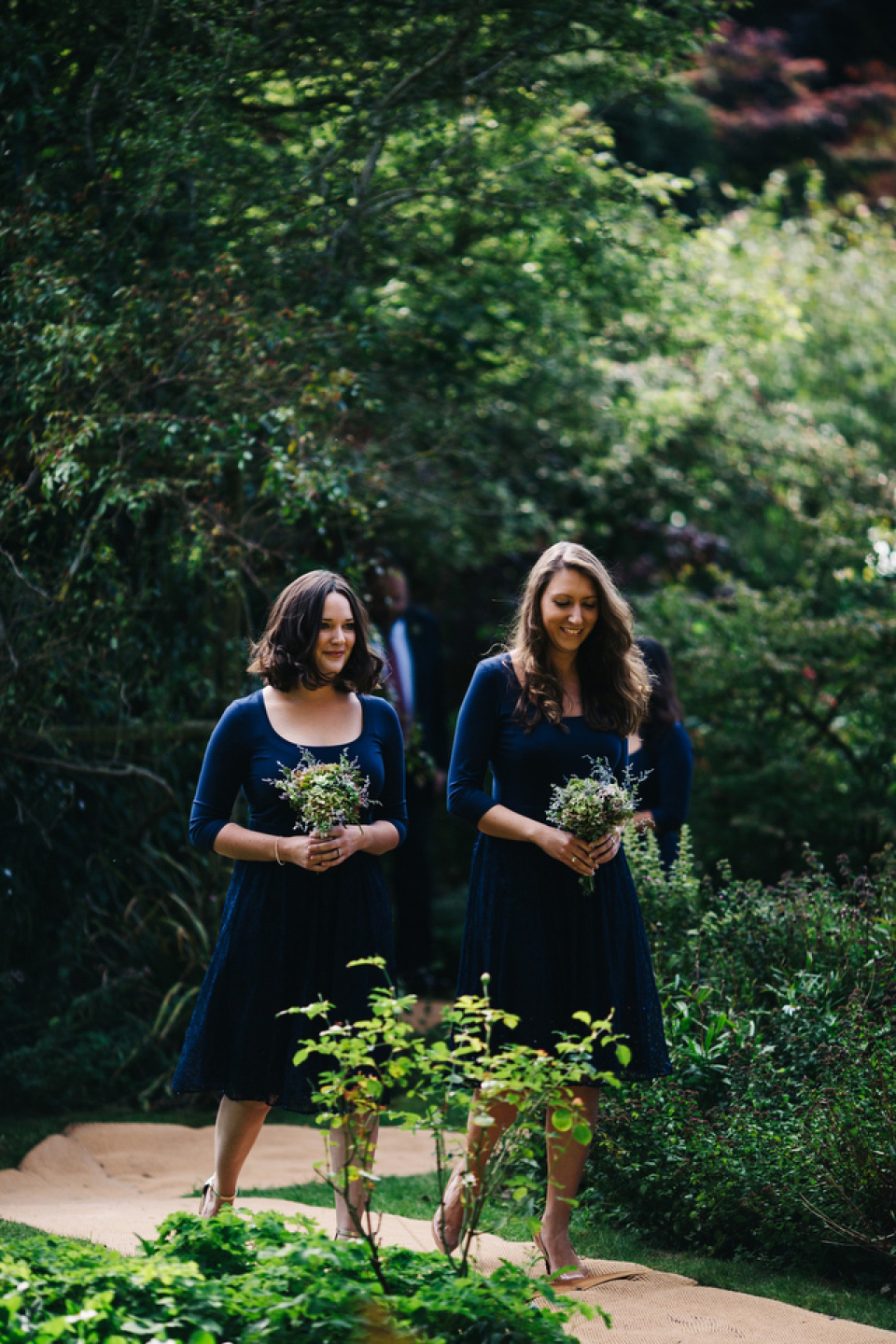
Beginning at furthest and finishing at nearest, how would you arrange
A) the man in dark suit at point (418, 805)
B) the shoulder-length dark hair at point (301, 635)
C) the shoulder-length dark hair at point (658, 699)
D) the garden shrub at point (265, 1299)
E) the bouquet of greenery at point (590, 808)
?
the man in dark suit at point (418, 805)
the shoulder-length dark hair at point (658, 699)
the shoulder-length dark hair at point (301, 635)
the bouquet of greenery at point (590, 808)
the garden shrub at point (265, 1299)

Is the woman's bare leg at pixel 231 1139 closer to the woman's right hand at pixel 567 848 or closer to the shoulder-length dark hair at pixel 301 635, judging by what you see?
the woman's right hand at pixel 567 848

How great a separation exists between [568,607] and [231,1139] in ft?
5.70

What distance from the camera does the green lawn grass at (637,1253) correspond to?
339 centimetres

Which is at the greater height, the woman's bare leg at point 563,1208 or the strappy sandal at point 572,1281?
the woman's bare leg at point 563,1208

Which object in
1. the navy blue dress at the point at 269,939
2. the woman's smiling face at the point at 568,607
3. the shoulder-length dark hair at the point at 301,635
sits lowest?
the navy blue dress at the point at 269,939

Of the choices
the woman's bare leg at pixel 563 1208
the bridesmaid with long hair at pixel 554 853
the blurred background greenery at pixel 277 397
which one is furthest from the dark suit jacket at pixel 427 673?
the woman's bare leg at pixel 563 1208

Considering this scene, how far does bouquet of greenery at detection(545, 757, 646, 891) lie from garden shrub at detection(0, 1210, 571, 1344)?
44.4 inches

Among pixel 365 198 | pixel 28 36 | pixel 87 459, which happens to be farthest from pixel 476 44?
pixel 87 459

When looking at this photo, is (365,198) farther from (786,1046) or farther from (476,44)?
(786,1046)

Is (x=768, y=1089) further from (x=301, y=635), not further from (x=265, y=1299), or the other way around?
(x=265, y=1299)

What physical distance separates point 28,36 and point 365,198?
5.38 ft

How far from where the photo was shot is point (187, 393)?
5.45 metres

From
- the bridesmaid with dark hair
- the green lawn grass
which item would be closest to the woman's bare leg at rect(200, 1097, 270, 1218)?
the green lawn grass

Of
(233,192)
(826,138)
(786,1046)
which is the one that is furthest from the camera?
(826,138)
